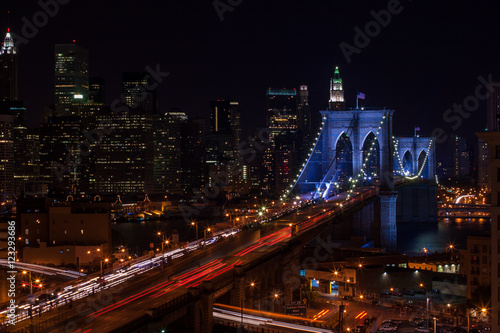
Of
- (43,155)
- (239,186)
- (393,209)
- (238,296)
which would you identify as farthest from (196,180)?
(238,296)

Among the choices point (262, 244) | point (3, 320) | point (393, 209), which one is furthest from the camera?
point (393, 209)

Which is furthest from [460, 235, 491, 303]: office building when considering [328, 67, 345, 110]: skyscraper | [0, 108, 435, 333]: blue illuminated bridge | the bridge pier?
[328, 67, 345, 110]: skyscraper

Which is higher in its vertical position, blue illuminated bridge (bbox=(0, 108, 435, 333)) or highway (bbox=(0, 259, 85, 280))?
blue illuminated bridge (bbox=(0, 108, 435, 333))

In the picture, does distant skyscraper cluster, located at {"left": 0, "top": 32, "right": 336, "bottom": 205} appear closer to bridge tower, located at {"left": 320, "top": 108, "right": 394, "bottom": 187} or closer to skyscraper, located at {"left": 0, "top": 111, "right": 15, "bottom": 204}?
skyscraper, located at {"left": 0, "top": 111, "right": 15, "bottom": 204}

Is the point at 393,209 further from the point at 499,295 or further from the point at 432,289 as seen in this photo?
the point at 499,295

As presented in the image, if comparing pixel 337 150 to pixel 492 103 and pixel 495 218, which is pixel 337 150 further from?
pixel 492 103

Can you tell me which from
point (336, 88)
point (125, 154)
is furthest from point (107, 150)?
point (336, 88)
